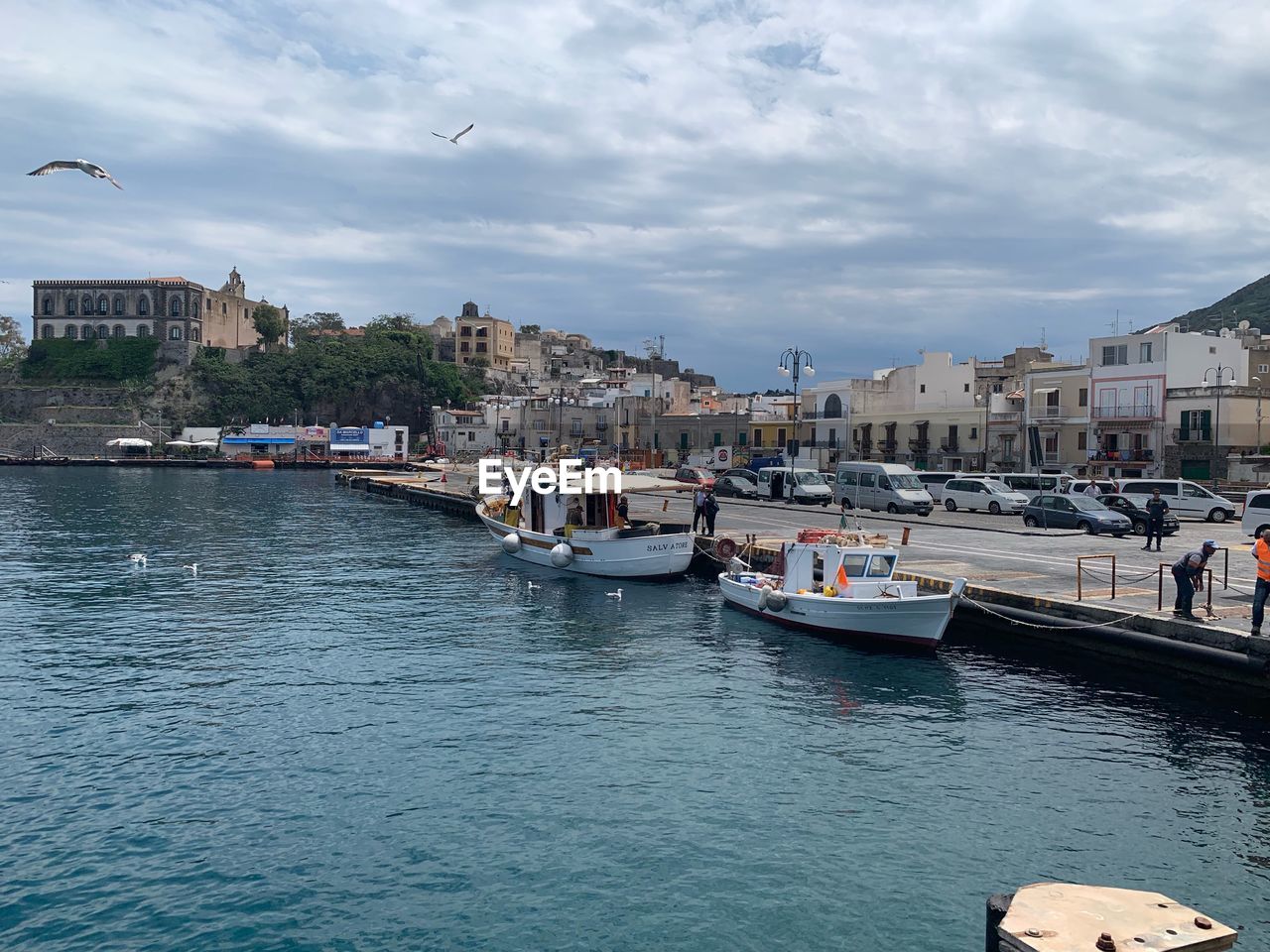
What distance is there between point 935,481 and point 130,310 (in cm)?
13368

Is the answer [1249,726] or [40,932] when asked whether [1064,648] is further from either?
[40,932]

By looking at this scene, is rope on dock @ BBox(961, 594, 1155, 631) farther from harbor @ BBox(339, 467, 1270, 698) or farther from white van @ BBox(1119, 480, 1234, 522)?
white van @ BBox(1119, 480, 1234, 522)

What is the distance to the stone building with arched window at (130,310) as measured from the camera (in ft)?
473

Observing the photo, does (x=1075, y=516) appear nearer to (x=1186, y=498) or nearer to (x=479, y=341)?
(x=1186, y=498)

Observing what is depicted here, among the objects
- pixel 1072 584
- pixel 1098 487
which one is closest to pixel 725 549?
pixel 1072 584

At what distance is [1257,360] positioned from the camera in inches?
2835

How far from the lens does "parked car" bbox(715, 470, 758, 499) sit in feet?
184

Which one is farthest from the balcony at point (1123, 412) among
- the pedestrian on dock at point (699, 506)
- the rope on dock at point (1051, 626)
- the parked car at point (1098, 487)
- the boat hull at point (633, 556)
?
the rope on dock at point (1051, 626)

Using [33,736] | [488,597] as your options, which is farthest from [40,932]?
[488,597]

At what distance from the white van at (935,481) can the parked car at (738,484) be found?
372 inches

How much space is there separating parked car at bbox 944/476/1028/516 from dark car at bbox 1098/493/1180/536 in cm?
397

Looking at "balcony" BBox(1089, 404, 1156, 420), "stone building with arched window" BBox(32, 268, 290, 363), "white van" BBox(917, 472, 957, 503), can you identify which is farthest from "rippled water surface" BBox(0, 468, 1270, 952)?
"stone building with arched window" BBox(32, 268, 290, 363)

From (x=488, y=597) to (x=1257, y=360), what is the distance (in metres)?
67.1

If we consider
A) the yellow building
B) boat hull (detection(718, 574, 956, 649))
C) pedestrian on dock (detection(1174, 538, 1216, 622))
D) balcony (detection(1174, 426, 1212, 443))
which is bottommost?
boat hull (detection(718, 574, 956, 649))
